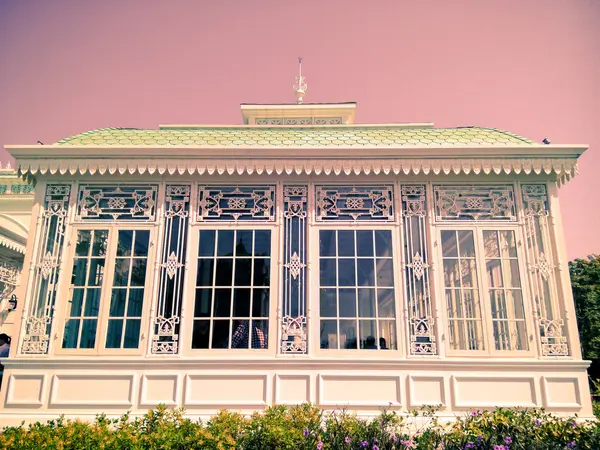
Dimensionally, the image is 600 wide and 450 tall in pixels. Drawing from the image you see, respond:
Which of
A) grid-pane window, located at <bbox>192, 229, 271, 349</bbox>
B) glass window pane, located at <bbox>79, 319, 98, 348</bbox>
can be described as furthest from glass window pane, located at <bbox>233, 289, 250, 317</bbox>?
glass window pane, located at <bbox>79, 319, 98, 348</bbox>

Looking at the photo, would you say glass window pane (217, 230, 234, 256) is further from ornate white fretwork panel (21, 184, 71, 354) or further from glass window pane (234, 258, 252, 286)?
ornate white fretwork panel (21, 184, 71, 354)

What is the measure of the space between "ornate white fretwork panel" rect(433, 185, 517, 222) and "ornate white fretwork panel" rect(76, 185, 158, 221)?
4048 millimetres

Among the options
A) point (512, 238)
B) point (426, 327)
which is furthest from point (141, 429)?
point (512, 238)

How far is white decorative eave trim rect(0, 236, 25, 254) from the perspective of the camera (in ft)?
33.2

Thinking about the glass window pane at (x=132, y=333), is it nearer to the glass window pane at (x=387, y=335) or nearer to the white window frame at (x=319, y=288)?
the white window frame at (x=319, y=288)

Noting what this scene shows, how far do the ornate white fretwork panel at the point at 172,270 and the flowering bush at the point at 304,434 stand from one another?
1064 mm

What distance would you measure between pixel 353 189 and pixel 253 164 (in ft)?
4.76

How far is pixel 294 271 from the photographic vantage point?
6.32 m

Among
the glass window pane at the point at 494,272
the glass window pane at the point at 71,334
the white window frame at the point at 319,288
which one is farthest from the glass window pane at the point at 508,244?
the glass window pane at the point at 71,334

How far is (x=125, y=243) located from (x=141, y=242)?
222 millimetres

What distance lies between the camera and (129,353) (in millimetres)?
6000

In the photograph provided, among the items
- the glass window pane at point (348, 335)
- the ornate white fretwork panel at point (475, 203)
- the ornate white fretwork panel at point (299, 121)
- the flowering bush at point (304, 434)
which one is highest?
the ornate white fretwork panel at point (299, 121)

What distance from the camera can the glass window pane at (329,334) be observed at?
6082 millimetres

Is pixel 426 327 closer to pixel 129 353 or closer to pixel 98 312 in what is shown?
pixel 129 353
